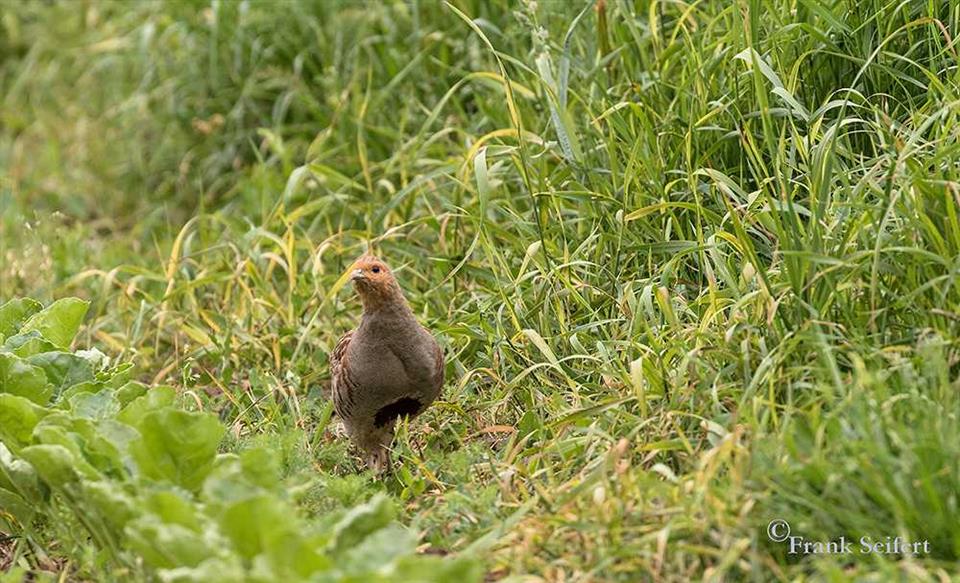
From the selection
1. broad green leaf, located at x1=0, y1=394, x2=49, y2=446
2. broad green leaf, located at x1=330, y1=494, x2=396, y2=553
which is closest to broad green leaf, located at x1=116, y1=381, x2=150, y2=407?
broad green leaf, located at x1=0, y1=394, x2=49, y2=446

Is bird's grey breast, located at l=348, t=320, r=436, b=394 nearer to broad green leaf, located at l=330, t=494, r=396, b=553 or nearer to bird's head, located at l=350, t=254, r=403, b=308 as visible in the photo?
bird's head, located at l=350, t=254, r=403, b=308

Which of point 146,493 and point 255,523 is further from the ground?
point 255,523

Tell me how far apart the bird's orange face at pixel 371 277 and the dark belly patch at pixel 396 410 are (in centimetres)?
37

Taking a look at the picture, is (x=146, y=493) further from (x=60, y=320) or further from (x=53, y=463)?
(x=60, y=320)

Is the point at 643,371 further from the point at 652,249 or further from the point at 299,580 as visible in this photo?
the point at 299,580

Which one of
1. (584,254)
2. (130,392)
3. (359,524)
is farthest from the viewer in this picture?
(584,254)

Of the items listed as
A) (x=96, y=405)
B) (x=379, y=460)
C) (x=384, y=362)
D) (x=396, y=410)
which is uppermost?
(x=96, y=405)

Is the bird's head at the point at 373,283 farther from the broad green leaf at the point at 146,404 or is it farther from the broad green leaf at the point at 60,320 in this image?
the broad green leaf at the point at 60,320

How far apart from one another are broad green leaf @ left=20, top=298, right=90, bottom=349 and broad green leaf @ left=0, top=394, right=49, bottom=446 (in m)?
0.61

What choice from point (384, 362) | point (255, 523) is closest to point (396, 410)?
point (384, 362)

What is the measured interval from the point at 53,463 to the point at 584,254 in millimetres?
2038

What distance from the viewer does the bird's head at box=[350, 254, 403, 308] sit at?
181 inches

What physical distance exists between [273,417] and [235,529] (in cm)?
168

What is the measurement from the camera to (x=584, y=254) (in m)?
4.98
